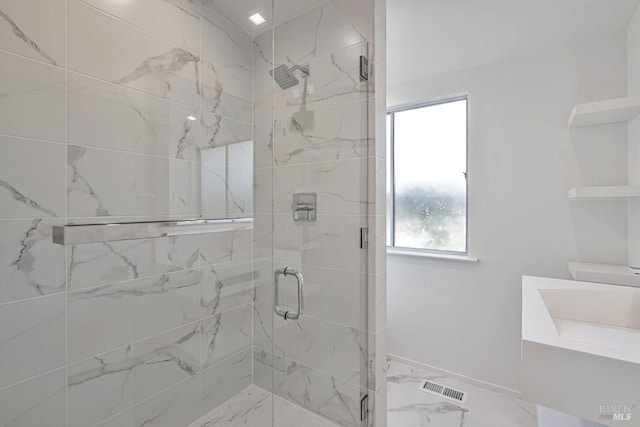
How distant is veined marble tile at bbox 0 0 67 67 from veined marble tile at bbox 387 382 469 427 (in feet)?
7.67

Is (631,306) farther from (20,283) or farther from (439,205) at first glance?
(20,283)

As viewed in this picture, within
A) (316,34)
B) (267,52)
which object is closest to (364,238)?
(316,34)

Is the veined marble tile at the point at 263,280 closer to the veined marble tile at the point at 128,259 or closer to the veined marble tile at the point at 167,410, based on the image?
the veined marble tile at the point at 128,259

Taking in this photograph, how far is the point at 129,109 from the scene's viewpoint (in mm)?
1265

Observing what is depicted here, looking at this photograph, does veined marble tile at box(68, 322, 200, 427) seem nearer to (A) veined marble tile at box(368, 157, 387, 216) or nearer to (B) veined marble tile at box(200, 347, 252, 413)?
(B) veined marble tile at box(200, 347, 252, 413)

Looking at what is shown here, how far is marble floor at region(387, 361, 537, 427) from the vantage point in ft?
5.63

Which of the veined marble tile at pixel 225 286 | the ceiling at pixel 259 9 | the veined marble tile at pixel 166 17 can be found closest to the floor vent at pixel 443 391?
the veined marble tile at pixel 225 286

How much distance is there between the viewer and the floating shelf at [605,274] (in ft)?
4.80

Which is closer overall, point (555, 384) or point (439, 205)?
point (555, 384)

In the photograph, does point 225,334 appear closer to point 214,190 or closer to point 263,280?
point 263,280

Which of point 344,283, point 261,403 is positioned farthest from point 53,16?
point 261,403

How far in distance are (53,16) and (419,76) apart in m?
2.12

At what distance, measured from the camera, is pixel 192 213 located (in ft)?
5.01

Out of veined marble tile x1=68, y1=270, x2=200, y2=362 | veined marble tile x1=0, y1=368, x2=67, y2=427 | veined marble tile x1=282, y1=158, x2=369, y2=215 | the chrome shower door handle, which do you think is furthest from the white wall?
veined marble tile x1=0, y1=368, x2=67, y2=427
